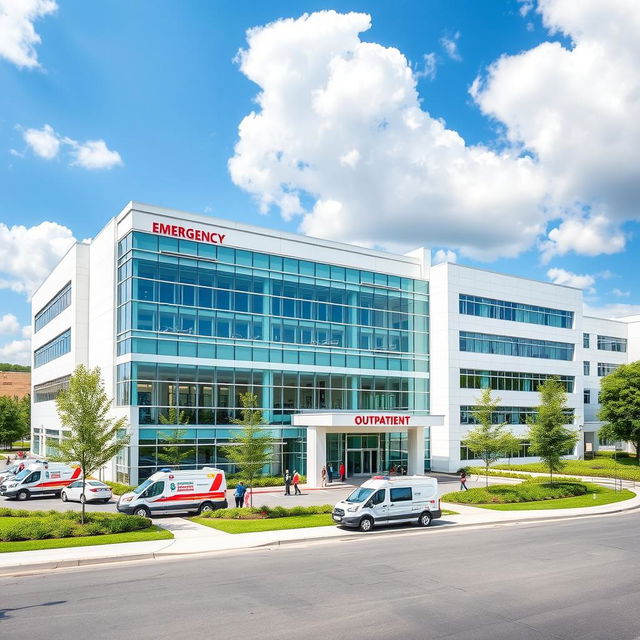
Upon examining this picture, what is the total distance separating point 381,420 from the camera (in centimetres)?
4528

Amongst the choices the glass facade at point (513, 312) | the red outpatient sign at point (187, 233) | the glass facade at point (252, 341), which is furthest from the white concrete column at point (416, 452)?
the red outpatient sign at point (187, 233)

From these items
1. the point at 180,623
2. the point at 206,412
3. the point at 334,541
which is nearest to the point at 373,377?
the point at 206,412

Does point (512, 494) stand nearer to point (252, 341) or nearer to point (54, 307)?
point (252, 341)

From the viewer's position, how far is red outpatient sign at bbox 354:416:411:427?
4394cm

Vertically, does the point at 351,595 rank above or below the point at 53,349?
below

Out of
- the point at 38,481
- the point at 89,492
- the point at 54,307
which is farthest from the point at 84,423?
the point at 54,307

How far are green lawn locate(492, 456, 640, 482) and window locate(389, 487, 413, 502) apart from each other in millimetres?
22457

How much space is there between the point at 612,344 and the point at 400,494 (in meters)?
64.5

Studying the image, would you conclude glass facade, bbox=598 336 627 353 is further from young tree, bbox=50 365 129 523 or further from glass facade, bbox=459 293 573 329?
young tree, bbox=50 365 129 523

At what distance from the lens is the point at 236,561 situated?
19875 mm

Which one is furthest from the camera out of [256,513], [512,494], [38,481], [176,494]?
[38,481]

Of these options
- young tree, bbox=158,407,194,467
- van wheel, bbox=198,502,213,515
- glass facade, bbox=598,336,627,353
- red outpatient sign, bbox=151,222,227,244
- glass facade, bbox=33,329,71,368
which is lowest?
van wheel, bbox=198,502,213,515

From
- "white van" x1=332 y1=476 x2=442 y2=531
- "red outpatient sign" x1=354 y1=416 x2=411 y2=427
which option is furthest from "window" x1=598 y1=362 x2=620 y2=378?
"white van" x1=332 y1=476 x2=442 y2=531

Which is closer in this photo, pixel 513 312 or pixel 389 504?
pixel 389 504
